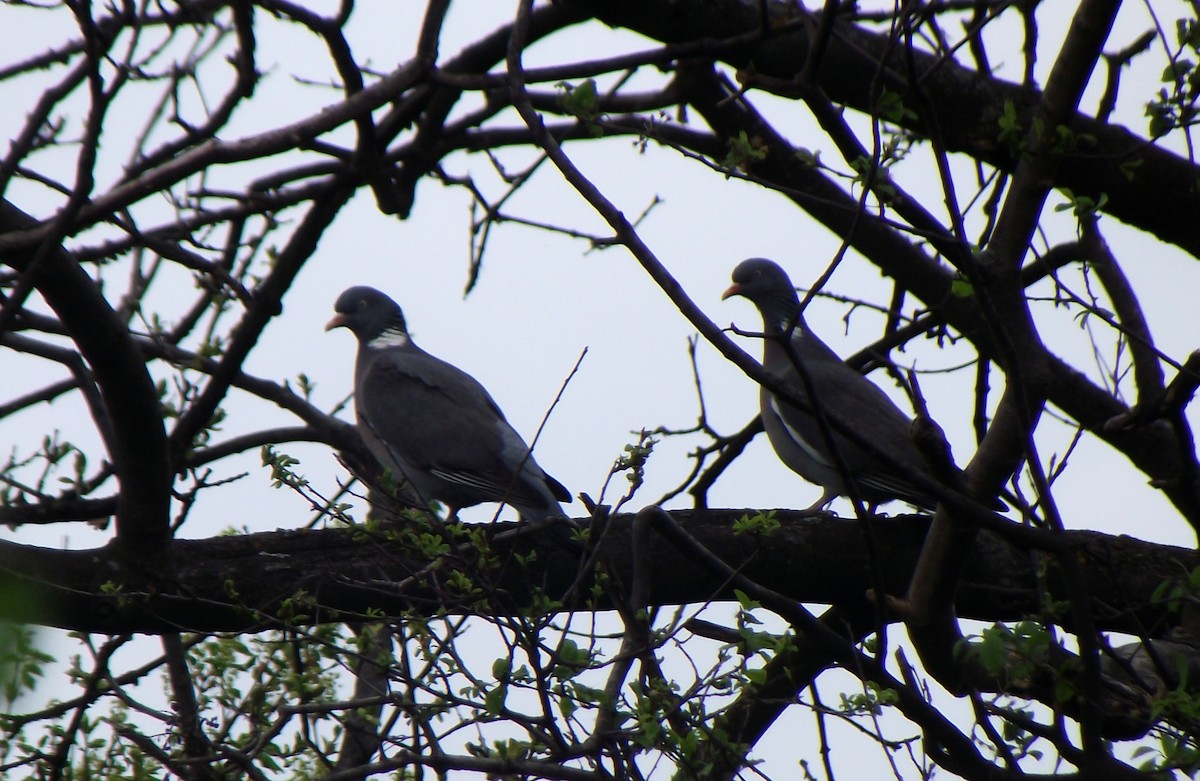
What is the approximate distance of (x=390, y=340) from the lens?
673cm

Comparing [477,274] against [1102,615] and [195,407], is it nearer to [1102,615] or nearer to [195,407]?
[195,407]

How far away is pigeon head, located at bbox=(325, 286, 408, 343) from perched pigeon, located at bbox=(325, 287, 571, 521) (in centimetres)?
26

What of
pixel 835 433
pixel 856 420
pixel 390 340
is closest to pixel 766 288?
pixel 856 420

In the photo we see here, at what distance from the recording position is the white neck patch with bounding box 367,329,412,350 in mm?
6664

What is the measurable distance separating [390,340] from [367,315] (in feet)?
0.79

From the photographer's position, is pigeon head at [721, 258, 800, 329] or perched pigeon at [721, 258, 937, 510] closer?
perched pigeon at [721, 258, 937, 510]

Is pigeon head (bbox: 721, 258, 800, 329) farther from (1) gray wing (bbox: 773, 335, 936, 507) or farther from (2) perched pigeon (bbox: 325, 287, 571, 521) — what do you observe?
(2) perched pigeon (bbox: 325, 287, 571, 521)

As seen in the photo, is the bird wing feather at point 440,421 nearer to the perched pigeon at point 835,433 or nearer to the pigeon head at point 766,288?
the perched pigeon at point 835,433

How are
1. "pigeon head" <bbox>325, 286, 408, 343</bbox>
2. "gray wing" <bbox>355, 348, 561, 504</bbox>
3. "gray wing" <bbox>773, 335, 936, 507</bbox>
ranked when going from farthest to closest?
"pigeon head" <bbox>325, 286, 408, 343</bbox>, "gray wing" <bbox>355, 348, 561, 504</bbox>, "gray wing" <bbox>773, 335, 936, 507</bbox>

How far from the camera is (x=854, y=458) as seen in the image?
5082mm

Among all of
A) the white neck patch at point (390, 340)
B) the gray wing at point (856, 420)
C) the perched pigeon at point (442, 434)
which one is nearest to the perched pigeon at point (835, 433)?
the gray wing at point (856, 420)

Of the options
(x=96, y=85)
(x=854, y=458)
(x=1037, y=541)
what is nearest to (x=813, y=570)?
(x=854, y=458)

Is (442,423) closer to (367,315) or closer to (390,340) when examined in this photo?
(390,340)

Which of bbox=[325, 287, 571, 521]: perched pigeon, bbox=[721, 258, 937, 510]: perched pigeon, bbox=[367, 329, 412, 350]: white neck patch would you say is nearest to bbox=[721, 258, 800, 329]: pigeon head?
bbox=[721, 258, 937, 510]: perched pigeon
